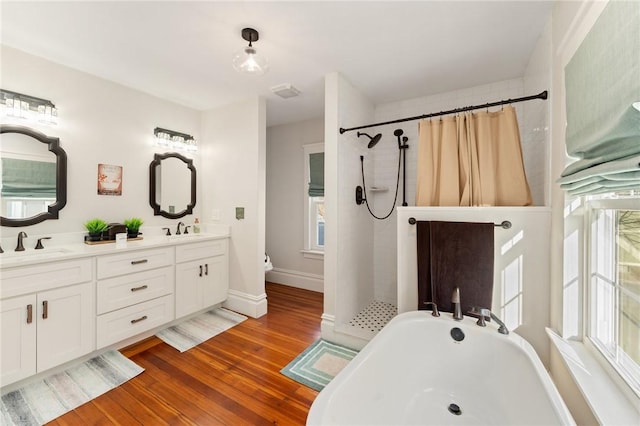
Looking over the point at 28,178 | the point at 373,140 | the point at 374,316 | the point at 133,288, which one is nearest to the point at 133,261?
the point at 133,288

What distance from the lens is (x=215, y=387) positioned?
1.82 meters

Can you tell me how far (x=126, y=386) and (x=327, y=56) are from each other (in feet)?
9.47

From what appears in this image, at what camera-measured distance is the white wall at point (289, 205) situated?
3.87 metres

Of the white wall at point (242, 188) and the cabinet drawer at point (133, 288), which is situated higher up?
the white wall at point (242, 188)

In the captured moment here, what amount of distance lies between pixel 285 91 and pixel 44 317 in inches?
106

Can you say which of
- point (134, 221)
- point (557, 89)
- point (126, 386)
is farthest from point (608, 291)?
point (134, 221)

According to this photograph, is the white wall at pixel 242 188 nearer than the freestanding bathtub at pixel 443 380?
No

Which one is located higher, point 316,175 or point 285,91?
point 285,91

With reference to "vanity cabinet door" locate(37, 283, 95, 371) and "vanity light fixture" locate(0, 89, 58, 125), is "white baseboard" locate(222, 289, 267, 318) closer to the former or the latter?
"vanity cabinet door" locate(37, 283, 95, 371)

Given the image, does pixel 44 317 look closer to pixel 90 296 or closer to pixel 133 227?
pixel 90 296

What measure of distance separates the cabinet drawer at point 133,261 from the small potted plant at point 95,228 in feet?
1.44

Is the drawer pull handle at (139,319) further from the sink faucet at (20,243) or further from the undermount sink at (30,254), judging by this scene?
the sink faucet at (20,243)

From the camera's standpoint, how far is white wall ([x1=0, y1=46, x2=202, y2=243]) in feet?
7.06

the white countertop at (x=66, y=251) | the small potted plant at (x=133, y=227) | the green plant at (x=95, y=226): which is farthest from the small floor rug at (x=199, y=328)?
the green plant at (x=95, y=226)
